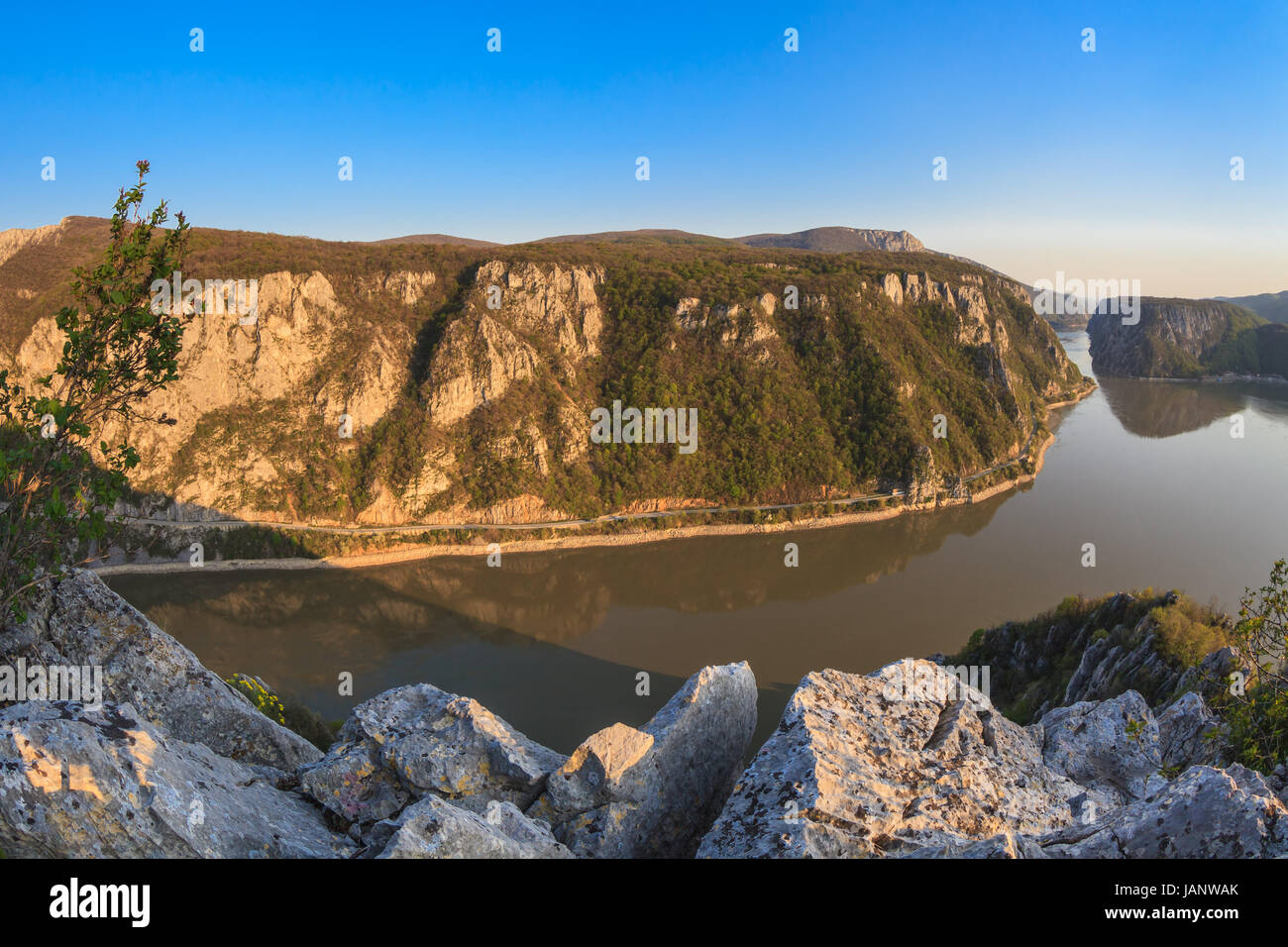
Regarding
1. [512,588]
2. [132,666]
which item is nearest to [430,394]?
[512,588]

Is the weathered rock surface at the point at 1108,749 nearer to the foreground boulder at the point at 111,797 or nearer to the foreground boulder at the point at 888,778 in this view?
the foreground boulder at the point at 888,778

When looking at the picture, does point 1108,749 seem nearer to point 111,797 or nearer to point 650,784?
point 650,784

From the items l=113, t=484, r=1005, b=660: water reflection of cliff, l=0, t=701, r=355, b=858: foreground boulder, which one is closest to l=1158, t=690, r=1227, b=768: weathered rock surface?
l=0, t=701, r=355, b=858: foreground boulder

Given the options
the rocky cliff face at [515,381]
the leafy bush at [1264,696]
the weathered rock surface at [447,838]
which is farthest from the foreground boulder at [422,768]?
the rocky cliff face at [515,381]

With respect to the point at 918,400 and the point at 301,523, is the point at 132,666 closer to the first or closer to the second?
the point at 301,523

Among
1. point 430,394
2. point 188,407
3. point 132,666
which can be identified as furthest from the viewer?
point 430,394

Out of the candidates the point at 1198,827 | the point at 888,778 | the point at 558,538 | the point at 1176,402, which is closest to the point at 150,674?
the point at 888,778
